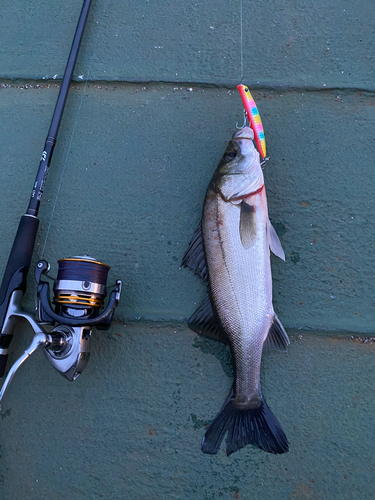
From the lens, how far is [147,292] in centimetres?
238

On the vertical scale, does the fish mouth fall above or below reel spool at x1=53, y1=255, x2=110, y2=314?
above

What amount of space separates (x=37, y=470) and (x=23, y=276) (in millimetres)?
1180

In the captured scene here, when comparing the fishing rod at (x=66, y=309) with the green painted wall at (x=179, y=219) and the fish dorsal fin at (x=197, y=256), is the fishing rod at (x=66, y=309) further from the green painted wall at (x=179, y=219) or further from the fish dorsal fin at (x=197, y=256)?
the fish dorsal fin at (x=197, y=256)

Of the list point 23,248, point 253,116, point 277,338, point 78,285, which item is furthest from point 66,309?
point 253,116

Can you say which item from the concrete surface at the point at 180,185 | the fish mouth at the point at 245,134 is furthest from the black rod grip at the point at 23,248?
the fish mouth at the point at 245,134

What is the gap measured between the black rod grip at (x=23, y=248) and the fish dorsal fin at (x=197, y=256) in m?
0.96

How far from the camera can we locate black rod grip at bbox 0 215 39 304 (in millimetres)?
2258

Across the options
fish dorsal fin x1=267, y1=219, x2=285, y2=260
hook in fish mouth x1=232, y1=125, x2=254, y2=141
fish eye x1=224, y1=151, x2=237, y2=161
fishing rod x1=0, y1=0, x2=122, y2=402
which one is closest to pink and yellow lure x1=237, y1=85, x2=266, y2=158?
hook in fish mouth x1=232, y1=125, x2=254, y2=141

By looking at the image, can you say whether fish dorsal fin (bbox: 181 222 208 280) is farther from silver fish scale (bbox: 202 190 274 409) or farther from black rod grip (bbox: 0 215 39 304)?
black rod grip (bbox: 0 215 39 304)

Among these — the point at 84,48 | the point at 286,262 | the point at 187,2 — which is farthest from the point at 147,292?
the point at 187,2

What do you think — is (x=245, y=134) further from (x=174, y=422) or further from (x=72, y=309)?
(x=174, y=422)

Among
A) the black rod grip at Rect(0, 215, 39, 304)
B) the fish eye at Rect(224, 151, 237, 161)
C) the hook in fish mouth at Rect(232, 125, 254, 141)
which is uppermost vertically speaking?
the hook in fish mouth at Rect(232, 125, 254, 141)

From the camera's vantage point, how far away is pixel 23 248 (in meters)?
2.29

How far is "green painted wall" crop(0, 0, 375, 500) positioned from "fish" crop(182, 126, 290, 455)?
0.51 feet
